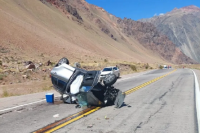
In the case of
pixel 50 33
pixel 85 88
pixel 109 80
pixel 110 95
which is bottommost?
pixel 110 95

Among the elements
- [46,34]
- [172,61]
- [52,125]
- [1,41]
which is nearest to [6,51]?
[1,41]

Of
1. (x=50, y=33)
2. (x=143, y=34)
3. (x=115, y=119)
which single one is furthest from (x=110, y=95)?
(x=143, y=34)

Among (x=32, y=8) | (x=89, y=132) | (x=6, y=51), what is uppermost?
(x=32, y=8)

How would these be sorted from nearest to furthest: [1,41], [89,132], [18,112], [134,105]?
1. [89,132]
2. [18,112]
3. [134,105]
4. [1,41]

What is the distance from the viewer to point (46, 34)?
212ft

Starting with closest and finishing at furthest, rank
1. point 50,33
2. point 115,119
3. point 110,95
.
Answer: point 115,119 < point 110,95 < point 50,33

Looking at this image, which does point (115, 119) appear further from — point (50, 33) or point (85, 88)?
point (50, 33)

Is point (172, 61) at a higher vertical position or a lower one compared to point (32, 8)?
lower

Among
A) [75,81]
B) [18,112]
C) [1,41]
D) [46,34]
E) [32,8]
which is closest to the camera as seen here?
[18,112]

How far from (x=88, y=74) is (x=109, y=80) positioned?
0.86 meters

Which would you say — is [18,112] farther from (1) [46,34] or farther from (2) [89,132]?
(1) [46,34]

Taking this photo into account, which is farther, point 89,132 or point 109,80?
point 109,80

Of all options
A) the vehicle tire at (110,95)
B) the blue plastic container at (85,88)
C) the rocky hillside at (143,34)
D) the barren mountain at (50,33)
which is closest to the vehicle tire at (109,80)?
the vehicle tire at (110,95)

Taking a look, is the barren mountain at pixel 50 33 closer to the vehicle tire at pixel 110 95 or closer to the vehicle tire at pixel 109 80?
the vehicle tire at pixel 110 95
